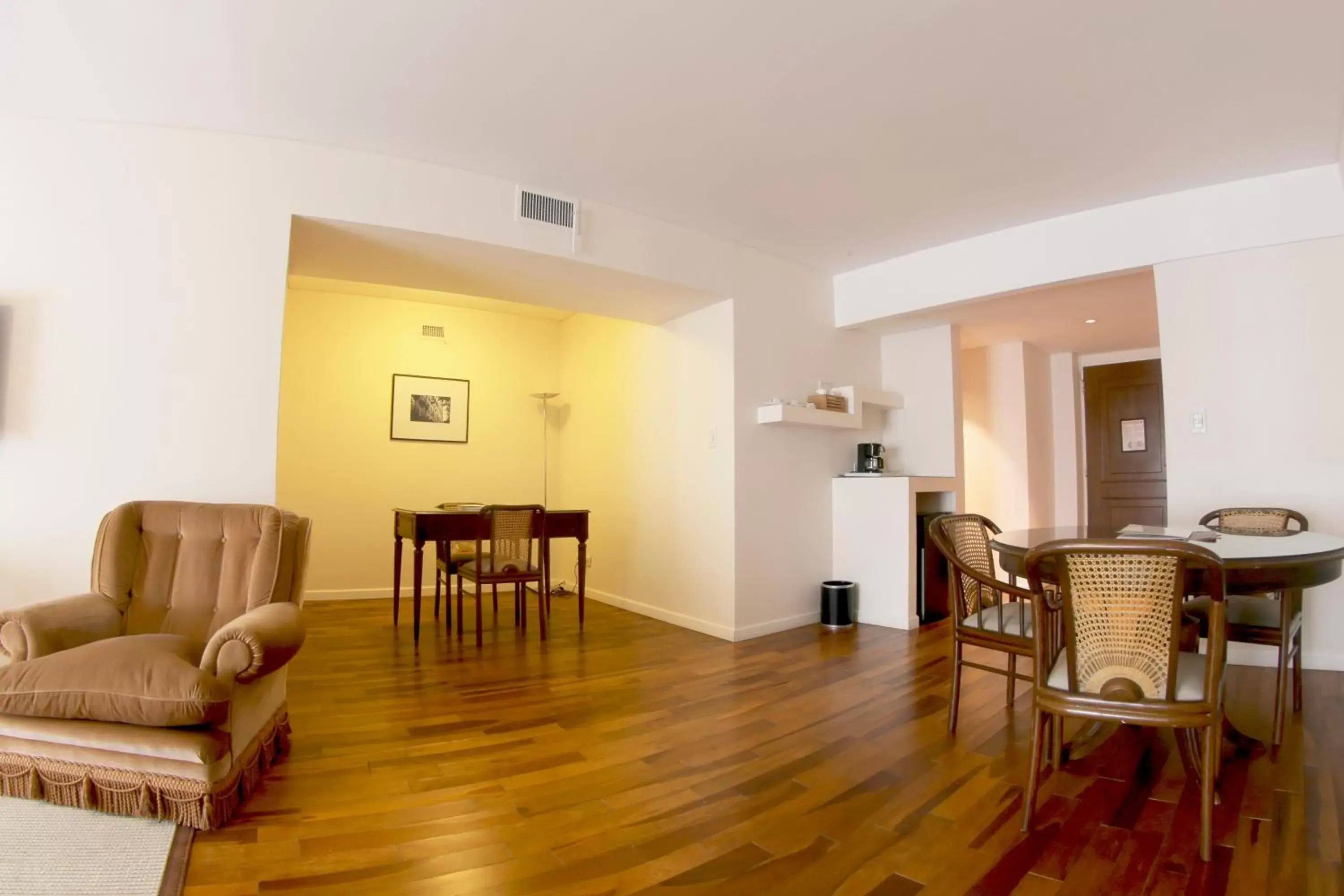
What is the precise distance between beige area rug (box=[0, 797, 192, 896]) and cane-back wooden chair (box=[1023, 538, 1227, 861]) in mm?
2292

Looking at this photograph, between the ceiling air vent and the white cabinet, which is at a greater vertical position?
the ceiling air vent

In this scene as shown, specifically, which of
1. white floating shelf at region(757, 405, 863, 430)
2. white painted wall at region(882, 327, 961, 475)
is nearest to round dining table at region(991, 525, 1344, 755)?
white floating shelf at region(757, 405, 863, 430)

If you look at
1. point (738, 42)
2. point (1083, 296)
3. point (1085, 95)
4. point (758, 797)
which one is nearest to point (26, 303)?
point (738, 42)

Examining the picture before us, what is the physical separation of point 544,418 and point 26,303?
4074 millimetres

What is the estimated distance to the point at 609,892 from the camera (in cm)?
155

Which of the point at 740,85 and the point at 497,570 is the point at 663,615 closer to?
the point at 497,570

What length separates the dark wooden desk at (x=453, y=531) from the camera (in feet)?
13.7

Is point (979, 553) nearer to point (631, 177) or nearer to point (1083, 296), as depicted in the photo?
point (631, 177)

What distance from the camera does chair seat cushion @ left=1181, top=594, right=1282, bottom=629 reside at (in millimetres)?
2539

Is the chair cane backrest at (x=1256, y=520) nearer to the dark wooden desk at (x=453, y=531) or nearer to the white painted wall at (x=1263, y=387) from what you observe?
the white painted wall at (x=1263, y=387)

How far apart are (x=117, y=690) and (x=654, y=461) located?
11.8ft

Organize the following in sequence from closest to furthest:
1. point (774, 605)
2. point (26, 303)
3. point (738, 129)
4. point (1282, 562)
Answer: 1. point (1282, 562)
2. point (26, 303)
3. point (738, 129)
4. point (774, 605)

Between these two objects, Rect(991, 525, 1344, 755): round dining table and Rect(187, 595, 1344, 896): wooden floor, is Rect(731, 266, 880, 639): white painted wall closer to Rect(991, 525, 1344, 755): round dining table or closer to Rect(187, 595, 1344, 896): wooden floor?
Rect(187, 595, 1344, 896): wooden floor

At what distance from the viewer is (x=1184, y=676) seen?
1815mm
